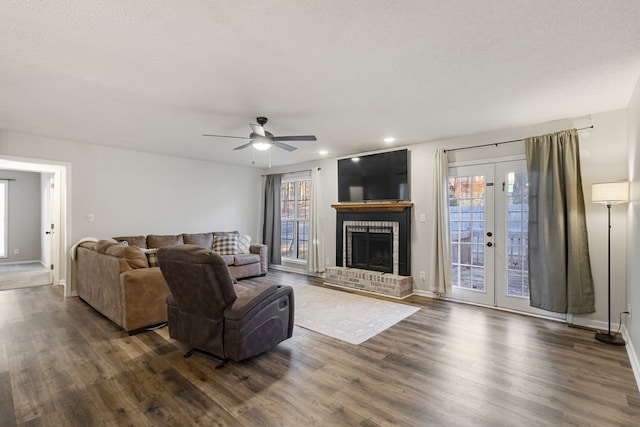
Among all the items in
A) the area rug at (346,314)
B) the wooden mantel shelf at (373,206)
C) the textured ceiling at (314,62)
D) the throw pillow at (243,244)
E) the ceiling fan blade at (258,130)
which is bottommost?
the area rug at (346,314)

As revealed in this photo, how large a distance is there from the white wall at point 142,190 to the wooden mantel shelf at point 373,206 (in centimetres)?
276

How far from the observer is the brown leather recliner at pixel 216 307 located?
99.3 inches

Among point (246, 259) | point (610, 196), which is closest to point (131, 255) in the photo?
point (246, 259)

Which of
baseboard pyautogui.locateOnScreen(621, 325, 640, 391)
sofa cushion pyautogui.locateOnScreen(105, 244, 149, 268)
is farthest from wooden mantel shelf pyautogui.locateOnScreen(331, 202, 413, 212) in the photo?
sofa cushion pyautogui.locateOnScreen(105, 244, 149, 268)

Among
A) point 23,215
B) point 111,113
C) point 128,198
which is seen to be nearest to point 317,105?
point 111,113

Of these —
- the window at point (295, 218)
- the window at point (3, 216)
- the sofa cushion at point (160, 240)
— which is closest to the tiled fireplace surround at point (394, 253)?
the window at point (295, 218)

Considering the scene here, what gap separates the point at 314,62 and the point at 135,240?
4.65 m

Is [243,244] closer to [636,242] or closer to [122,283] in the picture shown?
[122,283]

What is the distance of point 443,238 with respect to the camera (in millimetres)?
4730

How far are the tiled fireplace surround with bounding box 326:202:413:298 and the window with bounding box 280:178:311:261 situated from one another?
4.22ft

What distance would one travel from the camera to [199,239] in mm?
6230

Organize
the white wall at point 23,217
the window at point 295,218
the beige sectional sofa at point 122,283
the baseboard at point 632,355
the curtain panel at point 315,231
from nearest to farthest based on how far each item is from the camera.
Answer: the baseboard at point 632,355
the beige sectional sofa at point 122,283
the curtain panel at point 315,231
the window at point 295,218
the white wall at point 23,217

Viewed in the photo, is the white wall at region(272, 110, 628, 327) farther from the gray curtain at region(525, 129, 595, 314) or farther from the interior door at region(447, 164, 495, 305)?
the interior door at region(447, 164, 495, 305)

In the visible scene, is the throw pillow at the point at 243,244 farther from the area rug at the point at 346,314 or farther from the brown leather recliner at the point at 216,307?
the brown leather recliner at the point at 216,307
